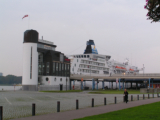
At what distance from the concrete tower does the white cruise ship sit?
26320 mm

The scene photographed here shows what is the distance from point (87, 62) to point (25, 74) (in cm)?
3607

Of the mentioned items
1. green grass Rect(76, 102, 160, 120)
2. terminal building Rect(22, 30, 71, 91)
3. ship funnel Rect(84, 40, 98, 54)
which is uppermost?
ship funnel Rect(84, 40, 98, 54)

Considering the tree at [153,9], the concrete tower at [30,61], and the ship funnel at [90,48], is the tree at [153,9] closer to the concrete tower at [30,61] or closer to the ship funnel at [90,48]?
the concrete tower at [30,61]

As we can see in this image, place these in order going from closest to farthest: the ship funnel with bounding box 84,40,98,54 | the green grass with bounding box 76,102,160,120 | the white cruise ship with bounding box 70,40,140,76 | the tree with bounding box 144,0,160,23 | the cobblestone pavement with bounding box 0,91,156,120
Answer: the tree with bounding box 144,0,160,23, the green grass with bounding box 76,102,160,120, the cobblestone pavement with bounding box 0,91,156,120, the white cruise ship with bounding box 70,40,140,76, the ship funnel with bounding box 84,40,98,54

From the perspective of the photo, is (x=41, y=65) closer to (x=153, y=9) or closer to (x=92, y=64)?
(x=92, y=64)

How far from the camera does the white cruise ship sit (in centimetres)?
9131

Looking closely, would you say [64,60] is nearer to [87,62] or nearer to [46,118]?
[87,62]

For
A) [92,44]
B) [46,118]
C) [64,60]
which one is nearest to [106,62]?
[92,44]

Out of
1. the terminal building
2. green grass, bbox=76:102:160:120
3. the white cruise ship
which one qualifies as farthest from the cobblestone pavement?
the white cruise ship

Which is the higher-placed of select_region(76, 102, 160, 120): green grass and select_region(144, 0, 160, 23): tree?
select_region(144, 0, 160, 23): tree

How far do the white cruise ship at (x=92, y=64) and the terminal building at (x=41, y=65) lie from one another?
14.2m

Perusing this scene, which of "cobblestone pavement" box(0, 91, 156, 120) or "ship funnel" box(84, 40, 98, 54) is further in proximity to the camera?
"ship funnel" box(84, 40, 98, 54)

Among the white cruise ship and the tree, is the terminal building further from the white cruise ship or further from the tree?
the tree

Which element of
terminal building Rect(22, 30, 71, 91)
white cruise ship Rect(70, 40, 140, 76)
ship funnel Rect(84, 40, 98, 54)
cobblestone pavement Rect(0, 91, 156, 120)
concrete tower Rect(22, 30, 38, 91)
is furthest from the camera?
ship funnel Rect(84, 40, 98, 54)
